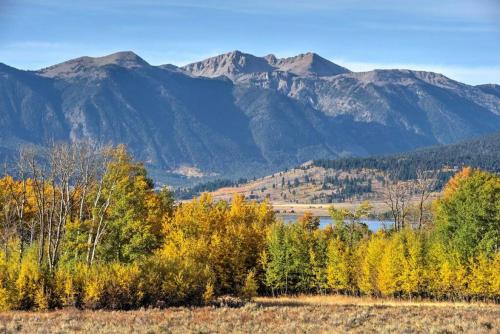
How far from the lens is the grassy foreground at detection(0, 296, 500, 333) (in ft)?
154

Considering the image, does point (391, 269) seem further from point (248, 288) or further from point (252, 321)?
point (252, 321)

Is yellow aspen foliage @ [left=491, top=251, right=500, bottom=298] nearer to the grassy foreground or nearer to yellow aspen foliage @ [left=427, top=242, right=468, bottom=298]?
yellow aspen foliage @ [left=427, top=242, right=468, bottom=298]

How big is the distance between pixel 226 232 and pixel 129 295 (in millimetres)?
28924

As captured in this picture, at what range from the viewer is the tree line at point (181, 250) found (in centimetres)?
6253

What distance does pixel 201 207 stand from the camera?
3639 inches

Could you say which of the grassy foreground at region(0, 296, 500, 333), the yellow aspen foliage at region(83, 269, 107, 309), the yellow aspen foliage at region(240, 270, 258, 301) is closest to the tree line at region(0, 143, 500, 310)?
the yellow aspen foliage at region(83, 269, 107, 309)

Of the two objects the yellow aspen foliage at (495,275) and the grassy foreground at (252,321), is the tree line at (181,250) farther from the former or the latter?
the grassy foreground at (252,321)

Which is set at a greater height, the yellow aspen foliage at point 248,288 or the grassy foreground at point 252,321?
the grassy foreground at point 252,321

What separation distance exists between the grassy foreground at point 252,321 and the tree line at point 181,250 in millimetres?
4588

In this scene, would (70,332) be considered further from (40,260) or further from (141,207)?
(141,207)

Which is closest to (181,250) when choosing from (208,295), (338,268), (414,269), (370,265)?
(208,295)

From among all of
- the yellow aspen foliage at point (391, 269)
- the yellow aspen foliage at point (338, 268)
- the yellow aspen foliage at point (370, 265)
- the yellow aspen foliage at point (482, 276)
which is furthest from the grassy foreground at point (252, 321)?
the yellow aspen foliage at point (338, 268)

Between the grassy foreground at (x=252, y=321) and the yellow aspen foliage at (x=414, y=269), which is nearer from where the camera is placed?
the grassy foreground at (x=252, y=321)

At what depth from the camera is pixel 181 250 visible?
78562 millimetres
